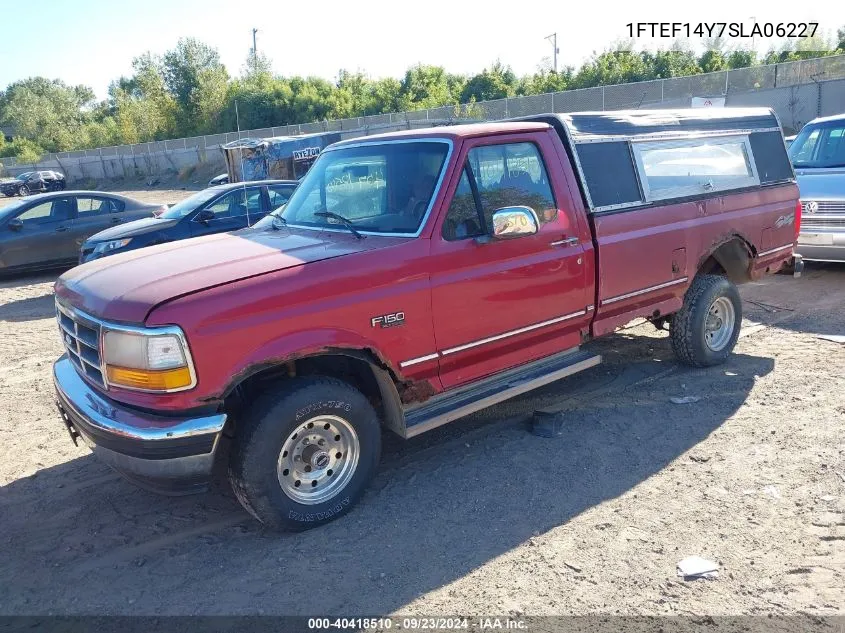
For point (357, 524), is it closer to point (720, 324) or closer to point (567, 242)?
point (567, 242)

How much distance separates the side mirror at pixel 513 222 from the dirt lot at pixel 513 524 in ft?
5.16

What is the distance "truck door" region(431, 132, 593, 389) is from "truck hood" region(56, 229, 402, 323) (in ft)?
1.57

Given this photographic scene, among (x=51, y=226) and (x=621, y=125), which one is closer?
(x=621, y=125)

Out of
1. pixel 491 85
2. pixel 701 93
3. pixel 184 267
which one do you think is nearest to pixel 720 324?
pixel 184 267

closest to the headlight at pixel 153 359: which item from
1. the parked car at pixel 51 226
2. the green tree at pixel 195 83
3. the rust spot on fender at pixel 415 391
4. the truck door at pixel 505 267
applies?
the rust spot on fender at pixel 415 391

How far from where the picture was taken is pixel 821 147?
393 inches

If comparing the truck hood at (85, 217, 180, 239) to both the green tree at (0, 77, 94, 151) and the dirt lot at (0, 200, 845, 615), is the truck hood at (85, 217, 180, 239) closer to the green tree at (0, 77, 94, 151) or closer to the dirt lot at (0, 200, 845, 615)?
the dirt lot at (0, 200, 845, 615)

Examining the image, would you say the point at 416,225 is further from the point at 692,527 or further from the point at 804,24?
the point at 804,24

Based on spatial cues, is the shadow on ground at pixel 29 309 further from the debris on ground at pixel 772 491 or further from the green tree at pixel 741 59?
the green tree at pixel 741 59

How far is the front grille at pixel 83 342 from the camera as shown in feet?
11.8

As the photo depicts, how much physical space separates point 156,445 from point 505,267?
91.9 inches

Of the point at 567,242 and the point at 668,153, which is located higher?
the point at 668,153

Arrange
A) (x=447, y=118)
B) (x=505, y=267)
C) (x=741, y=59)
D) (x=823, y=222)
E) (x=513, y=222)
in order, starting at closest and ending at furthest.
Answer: (x=513, y=222)
(x=505, y=267)
(x=823, y=222)
(x=447, y=118)
(x=741, y=59)

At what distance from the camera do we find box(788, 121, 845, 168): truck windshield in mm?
9742
